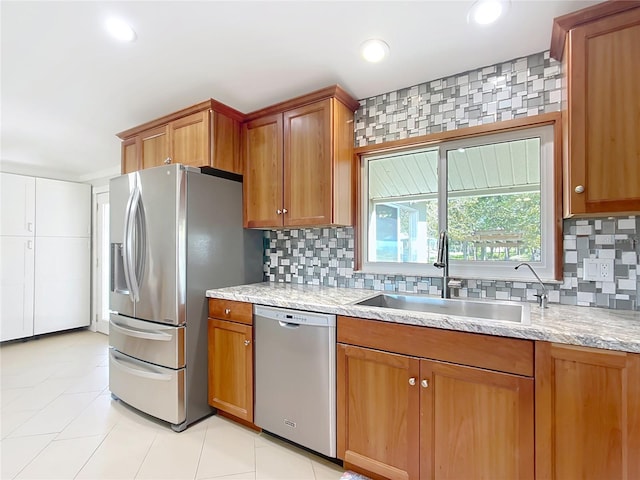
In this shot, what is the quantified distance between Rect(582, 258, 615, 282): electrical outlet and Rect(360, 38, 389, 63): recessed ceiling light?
1.54 metres

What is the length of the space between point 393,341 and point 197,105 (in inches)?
80.8

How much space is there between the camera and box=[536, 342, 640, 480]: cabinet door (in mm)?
1096

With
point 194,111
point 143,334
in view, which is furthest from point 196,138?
point 143,334

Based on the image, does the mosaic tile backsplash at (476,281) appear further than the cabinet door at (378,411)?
Yes

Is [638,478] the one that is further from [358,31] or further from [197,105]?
[197,105]

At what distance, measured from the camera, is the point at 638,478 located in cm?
108

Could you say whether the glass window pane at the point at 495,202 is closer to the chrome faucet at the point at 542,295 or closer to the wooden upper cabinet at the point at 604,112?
the chrome faucet at the point at 542,295

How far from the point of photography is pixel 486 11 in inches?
57.5

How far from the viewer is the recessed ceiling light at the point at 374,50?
1702mm

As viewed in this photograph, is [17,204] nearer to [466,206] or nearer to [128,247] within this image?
[128,247]

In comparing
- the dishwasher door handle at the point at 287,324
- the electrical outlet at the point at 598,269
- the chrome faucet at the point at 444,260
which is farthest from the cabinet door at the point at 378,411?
the electrical outlet at the point at 598,269

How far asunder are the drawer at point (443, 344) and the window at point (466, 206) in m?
0.70

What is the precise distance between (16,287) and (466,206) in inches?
200

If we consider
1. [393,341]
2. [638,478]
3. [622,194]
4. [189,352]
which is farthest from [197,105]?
[638,478]
